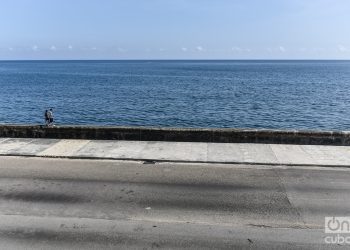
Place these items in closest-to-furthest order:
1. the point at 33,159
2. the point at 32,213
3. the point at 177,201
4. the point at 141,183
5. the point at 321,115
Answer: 1. the point at 32,213
2. the point at 177,201
3. the point at 141,183
4. the point at 33,159
5. the point at 321,115

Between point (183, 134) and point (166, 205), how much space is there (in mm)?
8314

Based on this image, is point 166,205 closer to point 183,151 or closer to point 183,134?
point 183,151

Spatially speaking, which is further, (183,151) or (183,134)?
(183,134)

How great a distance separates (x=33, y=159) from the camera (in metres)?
16.9

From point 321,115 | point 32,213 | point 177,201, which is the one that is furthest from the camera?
point 321,115

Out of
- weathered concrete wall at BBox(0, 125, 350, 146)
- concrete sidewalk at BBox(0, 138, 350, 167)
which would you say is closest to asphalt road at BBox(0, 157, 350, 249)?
concrete sidewalk at BBox(0, 138, 350, 167)

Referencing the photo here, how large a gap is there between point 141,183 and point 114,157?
3.58 m

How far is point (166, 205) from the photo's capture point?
38.7 ft

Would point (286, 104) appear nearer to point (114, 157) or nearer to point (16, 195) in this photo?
point (114, 157)

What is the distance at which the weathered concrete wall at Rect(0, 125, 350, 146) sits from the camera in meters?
19.1

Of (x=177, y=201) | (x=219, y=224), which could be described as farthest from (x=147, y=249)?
(x=177, y=201)

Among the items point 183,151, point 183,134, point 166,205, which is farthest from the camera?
point 183,134

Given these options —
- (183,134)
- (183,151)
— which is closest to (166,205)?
(183,151)

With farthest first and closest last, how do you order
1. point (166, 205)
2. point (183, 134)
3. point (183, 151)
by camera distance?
1. point (183, 134)
2. point (183, 151)
3. point (166, 205)
